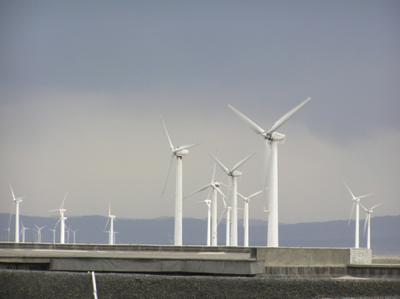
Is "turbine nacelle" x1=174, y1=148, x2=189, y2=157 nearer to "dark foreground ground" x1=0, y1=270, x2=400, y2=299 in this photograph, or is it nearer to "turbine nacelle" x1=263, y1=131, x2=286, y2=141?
"turbine nacelle" x1=263, y1=131, x2=286, y2=141

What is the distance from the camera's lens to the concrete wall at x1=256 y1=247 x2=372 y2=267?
113 feet

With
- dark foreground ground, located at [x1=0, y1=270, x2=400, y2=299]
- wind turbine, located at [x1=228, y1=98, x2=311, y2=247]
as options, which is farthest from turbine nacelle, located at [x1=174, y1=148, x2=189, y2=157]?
dark foreground ground, located at [x1=0, y1=270, x2=400, y2=299]

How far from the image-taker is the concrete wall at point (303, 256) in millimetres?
34562

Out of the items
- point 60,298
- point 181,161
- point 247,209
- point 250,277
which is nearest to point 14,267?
point 60,298

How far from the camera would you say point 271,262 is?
34500 mm

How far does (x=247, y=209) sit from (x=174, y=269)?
64255mm

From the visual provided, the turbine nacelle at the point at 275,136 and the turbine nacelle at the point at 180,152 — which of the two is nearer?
the turbine nacelle at the point at 275,136

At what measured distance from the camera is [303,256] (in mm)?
35125

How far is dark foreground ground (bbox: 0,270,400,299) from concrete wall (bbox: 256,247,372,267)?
2725mm

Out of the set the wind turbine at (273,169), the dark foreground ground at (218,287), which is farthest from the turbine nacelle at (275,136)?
the dark foreground ground at (218,287)

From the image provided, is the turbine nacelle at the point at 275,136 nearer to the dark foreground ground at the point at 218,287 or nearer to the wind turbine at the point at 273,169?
the wind turbine at the point at 273,169

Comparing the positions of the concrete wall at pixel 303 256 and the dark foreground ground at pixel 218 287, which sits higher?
the concrete wall at pixel 303 256

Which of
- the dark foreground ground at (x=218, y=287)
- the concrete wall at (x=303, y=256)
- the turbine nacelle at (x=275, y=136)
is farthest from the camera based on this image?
the turbine nacelle at (x=275, y=136)

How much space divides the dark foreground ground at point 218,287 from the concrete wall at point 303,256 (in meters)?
2.72
